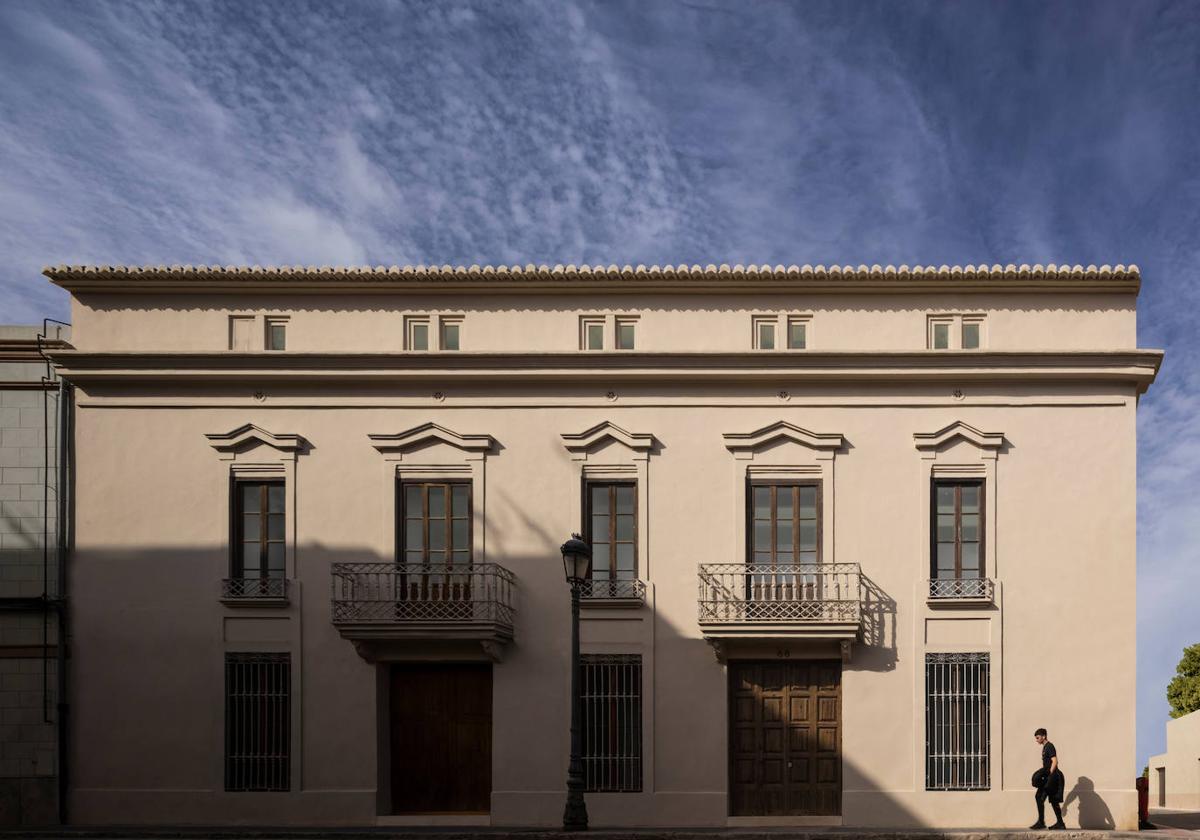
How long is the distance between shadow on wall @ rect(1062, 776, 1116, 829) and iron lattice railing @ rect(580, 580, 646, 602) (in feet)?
23.8

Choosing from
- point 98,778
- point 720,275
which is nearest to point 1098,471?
point 720,275

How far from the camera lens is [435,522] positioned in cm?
1680

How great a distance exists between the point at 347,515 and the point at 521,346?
3976 mm

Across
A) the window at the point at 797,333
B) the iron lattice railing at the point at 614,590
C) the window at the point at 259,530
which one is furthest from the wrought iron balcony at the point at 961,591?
the window at the point at 259,530

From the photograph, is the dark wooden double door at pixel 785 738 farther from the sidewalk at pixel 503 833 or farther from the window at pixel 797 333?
the window at pixel 797 333

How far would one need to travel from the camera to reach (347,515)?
16.8m

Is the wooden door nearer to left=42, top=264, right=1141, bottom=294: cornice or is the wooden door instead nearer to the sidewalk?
the sidewalk

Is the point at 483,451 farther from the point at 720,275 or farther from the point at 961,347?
the point at 961,347

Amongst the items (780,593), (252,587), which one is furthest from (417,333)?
(780,593)

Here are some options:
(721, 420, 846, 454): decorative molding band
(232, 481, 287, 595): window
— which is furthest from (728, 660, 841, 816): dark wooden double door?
(232, 481, 287, 595): window

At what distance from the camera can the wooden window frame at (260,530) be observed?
55.3 feet

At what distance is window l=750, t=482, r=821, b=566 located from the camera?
54.2 feet

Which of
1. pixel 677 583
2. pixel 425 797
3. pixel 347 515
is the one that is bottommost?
pixel 425 797

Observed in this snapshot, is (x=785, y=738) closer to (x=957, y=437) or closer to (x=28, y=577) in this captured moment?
(x=957, y=437)
